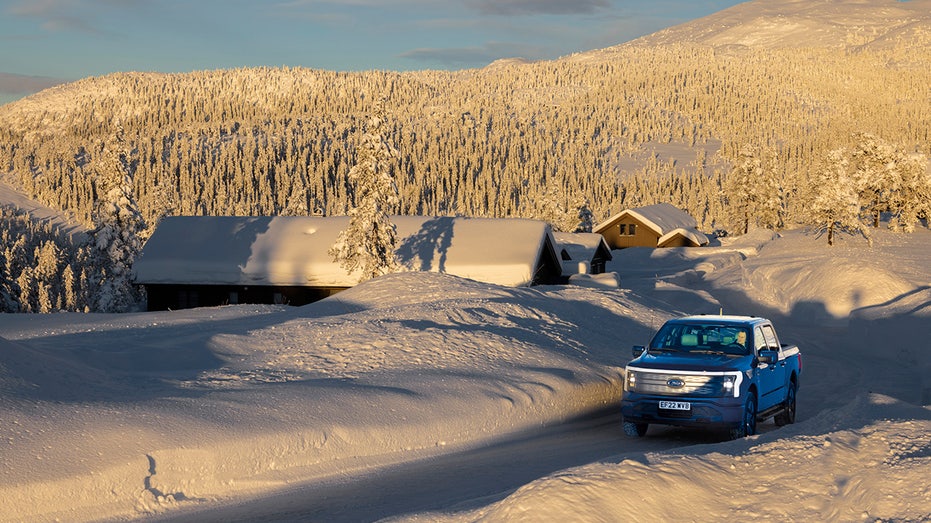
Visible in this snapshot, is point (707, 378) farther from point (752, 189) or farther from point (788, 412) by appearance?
point (752, 189)

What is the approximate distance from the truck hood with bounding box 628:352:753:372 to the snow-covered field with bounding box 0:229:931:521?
1182 millimetres

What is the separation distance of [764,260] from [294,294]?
128 ft

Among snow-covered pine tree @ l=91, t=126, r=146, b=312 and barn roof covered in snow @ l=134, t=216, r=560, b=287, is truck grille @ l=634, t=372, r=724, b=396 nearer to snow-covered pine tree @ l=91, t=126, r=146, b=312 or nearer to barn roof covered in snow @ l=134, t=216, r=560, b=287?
barn roof covered in snow @ l=134, t=216, r=560, b=287

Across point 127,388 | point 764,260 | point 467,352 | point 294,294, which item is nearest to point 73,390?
point 127,388

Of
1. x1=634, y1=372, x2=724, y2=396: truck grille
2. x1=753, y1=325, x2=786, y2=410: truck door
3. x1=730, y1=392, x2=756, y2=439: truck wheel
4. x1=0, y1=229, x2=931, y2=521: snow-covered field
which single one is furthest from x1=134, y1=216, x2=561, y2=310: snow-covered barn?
x1=634, y1=372, x2=724, y2=396: truck grille

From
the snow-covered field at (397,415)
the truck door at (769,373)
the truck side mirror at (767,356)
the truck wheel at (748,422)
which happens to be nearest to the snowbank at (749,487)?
the snow-covered field at (397,415)

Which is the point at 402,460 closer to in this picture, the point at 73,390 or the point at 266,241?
the point at 73,390

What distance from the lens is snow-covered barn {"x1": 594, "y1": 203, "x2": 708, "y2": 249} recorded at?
322 feet

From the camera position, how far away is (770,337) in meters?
16.2

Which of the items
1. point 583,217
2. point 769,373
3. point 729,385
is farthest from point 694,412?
point 583,217

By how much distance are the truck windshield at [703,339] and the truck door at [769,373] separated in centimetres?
26

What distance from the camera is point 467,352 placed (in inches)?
763

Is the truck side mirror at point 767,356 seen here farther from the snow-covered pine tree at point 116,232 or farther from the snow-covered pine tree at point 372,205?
the snow-covered pine tree at point 116,232

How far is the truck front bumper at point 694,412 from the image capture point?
13570 millimetres
